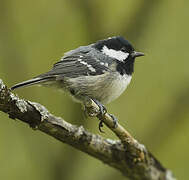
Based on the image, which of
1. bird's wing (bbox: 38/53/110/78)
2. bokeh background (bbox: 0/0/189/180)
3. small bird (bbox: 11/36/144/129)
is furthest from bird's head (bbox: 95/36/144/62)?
bokeh background (bbox: 0/0/189/180)

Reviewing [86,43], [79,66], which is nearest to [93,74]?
[79,66]

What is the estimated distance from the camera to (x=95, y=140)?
3.60m

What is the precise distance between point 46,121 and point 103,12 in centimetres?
221

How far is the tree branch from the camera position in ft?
9.11

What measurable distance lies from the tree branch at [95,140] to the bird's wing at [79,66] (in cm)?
55

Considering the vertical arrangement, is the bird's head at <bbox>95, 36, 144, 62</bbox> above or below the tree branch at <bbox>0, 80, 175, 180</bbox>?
above

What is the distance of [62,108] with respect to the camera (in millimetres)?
5188

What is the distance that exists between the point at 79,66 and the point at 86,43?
1092 mm

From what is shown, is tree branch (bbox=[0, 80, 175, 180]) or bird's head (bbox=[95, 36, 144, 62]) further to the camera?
bird's head (bbox=[95, 36, 144, 62])

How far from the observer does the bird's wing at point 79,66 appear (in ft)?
12.3

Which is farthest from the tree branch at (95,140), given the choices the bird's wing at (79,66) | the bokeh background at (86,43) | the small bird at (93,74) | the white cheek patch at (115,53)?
the bokeh background at (86,43)

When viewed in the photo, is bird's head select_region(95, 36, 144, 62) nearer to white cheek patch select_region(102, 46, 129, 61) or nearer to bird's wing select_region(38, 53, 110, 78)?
white cheek patch select_region(102, 46, 129, 61)

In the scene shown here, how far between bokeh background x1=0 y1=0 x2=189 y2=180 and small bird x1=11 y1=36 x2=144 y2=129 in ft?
2.71

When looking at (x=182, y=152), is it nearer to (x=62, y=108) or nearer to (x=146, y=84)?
(x=146, y=84)
